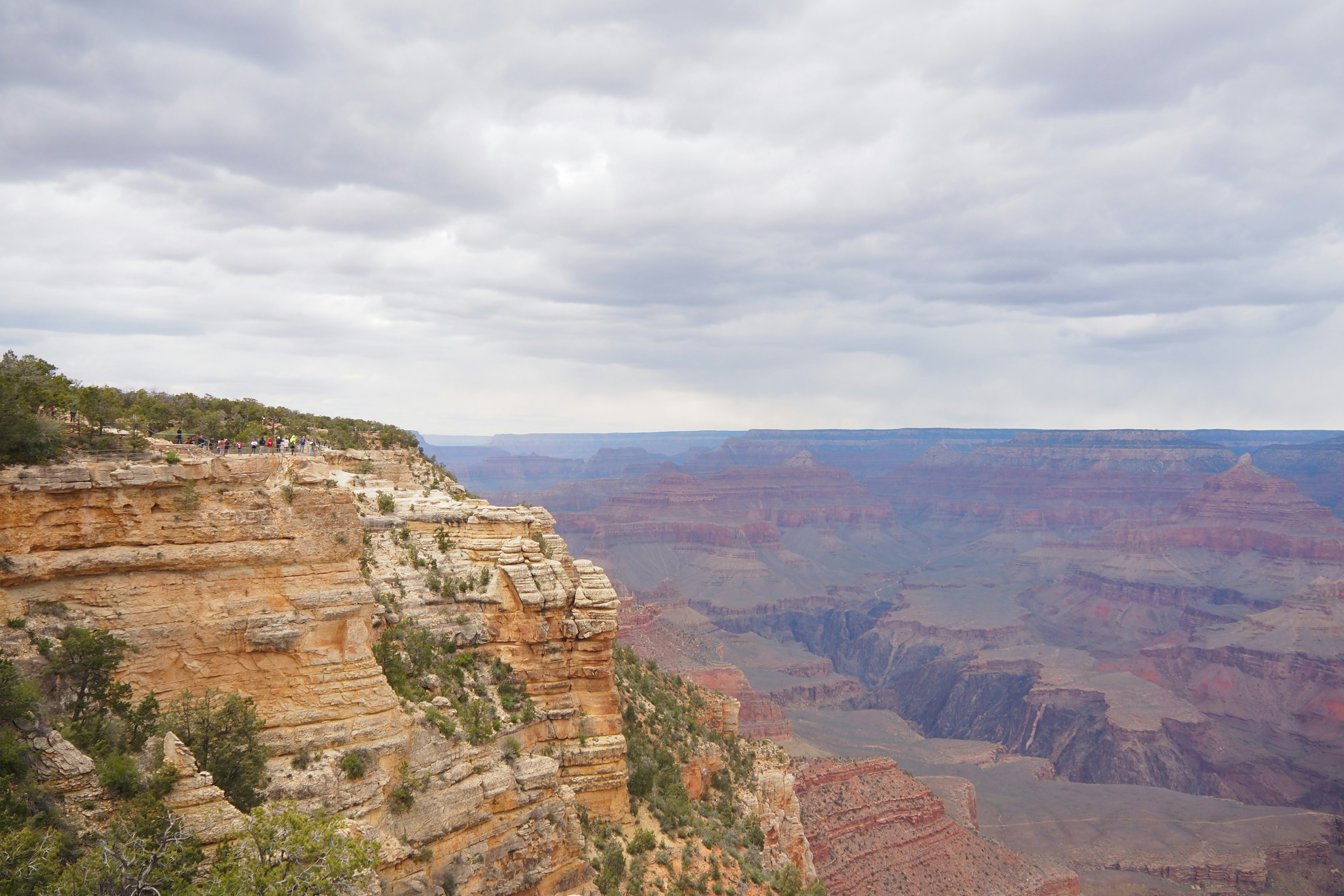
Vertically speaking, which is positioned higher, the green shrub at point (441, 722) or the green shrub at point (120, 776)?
the green shrub at point (120, 776)

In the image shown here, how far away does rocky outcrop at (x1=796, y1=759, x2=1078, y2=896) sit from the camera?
174ft

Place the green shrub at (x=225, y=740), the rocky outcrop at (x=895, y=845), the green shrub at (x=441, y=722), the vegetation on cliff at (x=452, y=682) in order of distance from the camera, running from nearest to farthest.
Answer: the green shrub at (x=225, y=740) < the green shrub at (x=441, y=722) < the vegetation on cliff at (x=452, y=682) < the rocky outcrop at (x=895, y=845)

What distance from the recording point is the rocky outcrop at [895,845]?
174 ft

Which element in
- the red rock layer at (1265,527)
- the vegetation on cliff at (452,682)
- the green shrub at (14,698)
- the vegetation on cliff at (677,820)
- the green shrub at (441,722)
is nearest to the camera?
the green shrub at (14,698)

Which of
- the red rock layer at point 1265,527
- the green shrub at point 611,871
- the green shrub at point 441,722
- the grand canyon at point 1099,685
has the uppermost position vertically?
the green shrub at point 441,722

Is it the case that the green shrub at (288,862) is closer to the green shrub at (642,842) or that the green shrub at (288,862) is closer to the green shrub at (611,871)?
the green shrub at (611,871)

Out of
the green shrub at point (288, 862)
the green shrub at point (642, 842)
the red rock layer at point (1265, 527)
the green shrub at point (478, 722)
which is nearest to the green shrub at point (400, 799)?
the green shrub at point (478, 722)

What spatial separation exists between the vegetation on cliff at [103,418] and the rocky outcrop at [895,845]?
3706 centimetres

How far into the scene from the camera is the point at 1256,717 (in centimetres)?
11862

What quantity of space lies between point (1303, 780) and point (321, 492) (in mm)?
119927

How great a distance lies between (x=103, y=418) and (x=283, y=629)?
690cm

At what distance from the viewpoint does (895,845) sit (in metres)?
55.9

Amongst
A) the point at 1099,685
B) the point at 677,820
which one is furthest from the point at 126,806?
the point at 1099,685

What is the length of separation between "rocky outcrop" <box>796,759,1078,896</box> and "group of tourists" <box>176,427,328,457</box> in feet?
127
